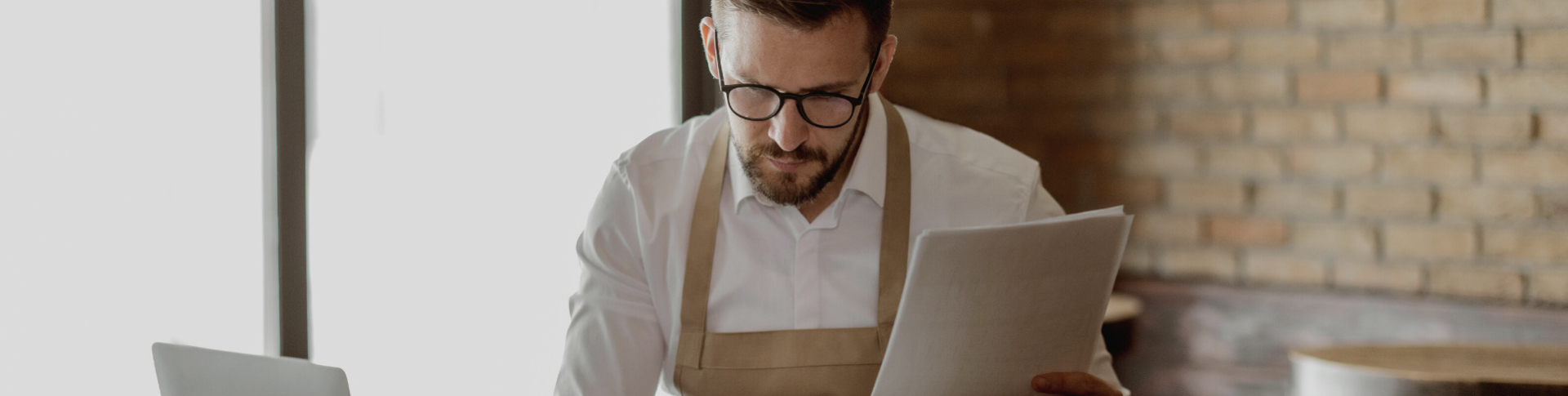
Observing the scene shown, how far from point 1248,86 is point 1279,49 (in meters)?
0.11

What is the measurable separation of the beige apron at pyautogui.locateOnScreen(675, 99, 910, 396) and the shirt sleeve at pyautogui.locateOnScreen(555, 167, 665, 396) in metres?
0.05

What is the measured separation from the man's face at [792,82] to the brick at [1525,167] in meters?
1.75

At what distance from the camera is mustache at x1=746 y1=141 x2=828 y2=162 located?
1452mm

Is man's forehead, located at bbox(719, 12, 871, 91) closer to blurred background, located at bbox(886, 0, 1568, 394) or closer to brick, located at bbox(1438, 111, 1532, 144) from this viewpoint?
blurred background, located at bbox(886, 0, 1568, 394)

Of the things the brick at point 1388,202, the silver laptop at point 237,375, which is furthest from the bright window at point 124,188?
the brick at point 1388,202

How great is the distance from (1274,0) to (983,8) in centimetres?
74

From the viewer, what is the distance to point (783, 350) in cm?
156

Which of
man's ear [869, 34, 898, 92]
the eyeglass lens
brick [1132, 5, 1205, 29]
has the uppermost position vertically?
brick [1132, 5, 1205, 29]

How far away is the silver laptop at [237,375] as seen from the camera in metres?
0.90

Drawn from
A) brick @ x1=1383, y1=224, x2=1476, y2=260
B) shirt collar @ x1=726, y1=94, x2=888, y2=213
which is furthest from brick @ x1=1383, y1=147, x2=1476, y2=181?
shirt collar @ x1=726, y1=94, x2=888, y2=213

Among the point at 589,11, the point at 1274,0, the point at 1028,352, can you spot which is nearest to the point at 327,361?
the point at 589,11

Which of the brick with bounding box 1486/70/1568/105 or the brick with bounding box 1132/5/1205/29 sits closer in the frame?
the brick with bounding box 1486/70/1568/105

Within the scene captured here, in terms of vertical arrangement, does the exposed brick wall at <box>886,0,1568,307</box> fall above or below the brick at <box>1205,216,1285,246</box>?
above

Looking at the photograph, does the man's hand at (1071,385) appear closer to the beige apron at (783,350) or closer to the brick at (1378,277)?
the beige apron at (783,350)
